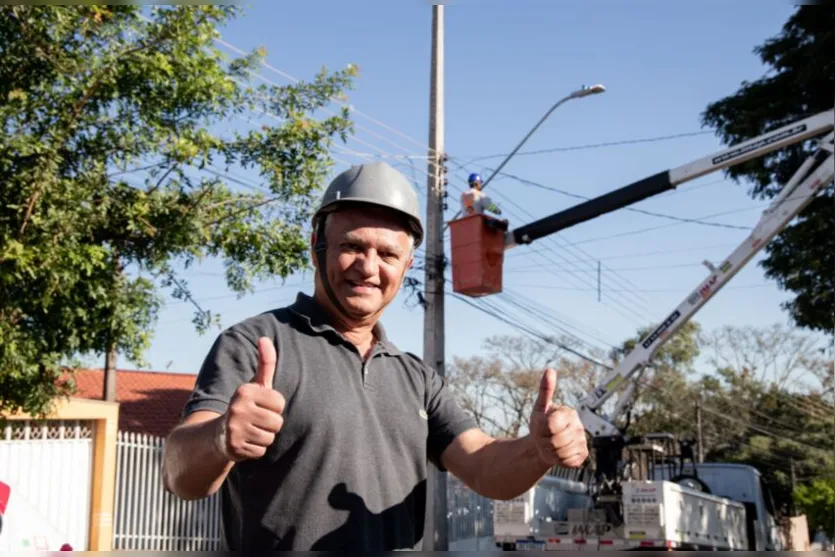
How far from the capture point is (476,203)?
13.2 metres

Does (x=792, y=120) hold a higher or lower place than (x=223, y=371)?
higher

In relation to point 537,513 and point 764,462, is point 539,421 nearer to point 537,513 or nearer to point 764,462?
point 537,513

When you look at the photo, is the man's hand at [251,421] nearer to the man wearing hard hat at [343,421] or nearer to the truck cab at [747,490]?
the man wearing hard hat at [343,421]

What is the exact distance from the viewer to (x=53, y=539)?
538 centimetres

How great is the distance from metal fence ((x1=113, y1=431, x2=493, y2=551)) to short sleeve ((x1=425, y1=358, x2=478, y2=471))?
11.2 meters

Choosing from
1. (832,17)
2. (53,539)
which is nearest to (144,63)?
(53,539)

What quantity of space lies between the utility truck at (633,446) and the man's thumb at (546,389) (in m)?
10.7

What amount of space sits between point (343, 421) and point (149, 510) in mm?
13006

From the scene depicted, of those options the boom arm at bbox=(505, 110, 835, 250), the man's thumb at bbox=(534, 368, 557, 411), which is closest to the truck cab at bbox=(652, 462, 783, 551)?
the boom arm at bbox=(505, 110, 835, 250)

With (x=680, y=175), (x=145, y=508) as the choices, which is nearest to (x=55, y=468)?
(x=145, y=508)

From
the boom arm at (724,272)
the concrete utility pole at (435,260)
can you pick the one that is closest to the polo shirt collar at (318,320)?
the concrete utility pole at (435,260)

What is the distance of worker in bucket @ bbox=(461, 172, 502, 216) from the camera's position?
1325cm

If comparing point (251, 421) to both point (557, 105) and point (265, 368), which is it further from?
point (557, 105)

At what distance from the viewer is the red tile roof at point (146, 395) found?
2195cm
